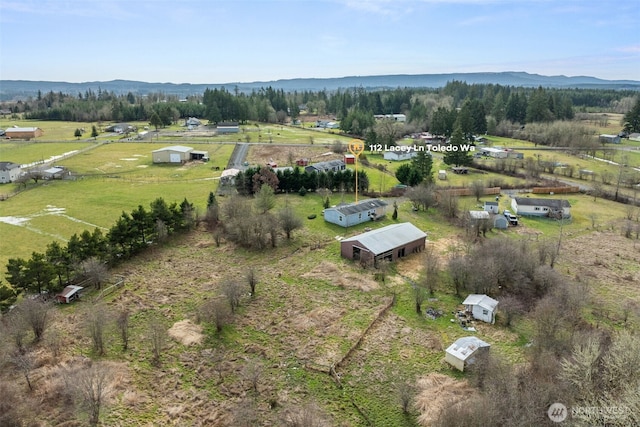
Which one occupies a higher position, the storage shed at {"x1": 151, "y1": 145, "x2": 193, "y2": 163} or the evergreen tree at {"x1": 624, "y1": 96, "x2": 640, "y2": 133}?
the evergreen tree at {"x1": 624, "y1": 96, "x2": 640, "y2": 133}

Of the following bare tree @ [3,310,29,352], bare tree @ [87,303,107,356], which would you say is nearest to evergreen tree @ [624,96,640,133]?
bare tree @ [87,303,107,356]

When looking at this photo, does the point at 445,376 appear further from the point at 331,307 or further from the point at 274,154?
the point at 274,154

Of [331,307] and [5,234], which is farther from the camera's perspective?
[5,234]

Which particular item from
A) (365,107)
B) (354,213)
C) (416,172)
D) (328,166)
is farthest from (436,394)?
(365,107)

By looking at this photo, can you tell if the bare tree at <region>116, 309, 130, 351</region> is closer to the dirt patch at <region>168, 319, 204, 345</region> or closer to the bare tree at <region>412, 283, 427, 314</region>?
the dirt patch at <region>168, 319, 204, 345</region>

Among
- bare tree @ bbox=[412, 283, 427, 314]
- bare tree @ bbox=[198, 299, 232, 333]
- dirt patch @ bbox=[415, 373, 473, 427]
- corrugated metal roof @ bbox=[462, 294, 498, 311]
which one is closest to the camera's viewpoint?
dirt patch @ bbox=[415, 373, 473, 427]

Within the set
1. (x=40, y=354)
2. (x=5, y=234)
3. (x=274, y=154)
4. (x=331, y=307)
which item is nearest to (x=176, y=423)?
(x=40, y=354)
